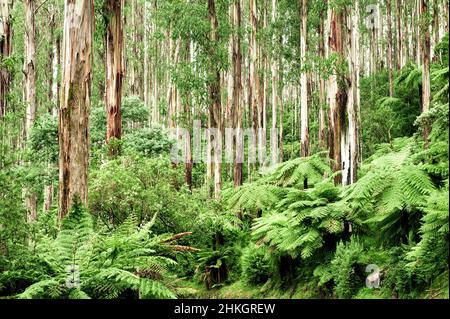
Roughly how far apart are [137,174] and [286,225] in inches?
127

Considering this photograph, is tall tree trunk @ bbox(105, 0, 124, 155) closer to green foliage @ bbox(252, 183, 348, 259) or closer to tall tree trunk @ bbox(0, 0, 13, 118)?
tall tree trunk @ bbox(0, 0, 13, 118)

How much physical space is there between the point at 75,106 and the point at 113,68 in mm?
6380

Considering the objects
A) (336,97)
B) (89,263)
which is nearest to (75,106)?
(89,263)

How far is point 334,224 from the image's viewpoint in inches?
348

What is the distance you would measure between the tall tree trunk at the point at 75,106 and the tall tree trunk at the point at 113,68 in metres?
5.51

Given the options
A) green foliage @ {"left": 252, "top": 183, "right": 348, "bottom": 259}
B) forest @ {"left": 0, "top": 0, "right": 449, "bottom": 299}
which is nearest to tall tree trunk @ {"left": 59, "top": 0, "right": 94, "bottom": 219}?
forest @ {"left": 0, "top": 0, "right": 449, "bottom": 299}

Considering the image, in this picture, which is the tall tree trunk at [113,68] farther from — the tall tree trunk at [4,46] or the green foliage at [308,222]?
the green foliage at [308,222]

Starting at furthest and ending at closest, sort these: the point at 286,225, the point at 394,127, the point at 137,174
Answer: the point at 394,127 < the point at 137,174 < the point at 286,225

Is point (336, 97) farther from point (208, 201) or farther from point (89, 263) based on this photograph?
point (89, 263)

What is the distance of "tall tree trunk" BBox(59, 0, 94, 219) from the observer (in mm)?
7684

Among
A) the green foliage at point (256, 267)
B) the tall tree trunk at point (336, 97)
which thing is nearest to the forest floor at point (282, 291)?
the green foliage at point (256, 267)
